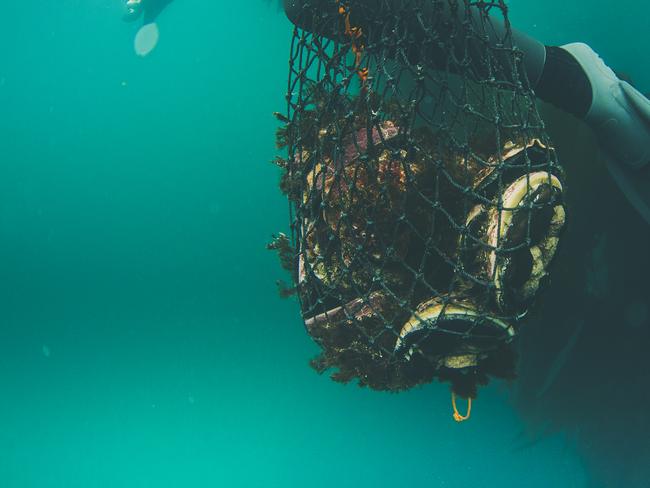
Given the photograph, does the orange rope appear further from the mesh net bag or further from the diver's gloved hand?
the diver's gloved hand

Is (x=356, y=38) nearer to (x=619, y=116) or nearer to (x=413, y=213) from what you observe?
(x=413, y=213)

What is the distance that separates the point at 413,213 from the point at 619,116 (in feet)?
5.67

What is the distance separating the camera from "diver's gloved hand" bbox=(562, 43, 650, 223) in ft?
9.55

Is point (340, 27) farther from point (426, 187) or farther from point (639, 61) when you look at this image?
point (639, 61)

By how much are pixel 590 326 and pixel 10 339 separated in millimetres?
5571

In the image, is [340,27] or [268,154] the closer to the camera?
[340,27]

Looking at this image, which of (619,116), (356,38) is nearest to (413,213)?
(356,38)

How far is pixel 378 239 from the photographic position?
6.57 feet

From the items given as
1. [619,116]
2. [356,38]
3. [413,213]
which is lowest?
[413,213]

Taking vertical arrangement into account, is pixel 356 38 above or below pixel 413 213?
above

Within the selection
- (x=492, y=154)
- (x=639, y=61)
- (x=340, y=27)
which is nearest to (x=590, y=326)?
(x=639, y=61)

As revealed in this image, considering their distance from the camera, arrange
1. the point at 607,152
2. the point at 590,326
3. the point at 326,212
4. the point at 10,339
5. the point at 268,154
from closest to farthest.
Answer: the point at 326,212
the point at 607,152
the point at 590,326
the point at 268,154
the point at 10,339

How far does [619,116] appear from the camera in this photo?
293cm

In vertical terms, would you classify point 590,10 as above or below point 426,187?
above
